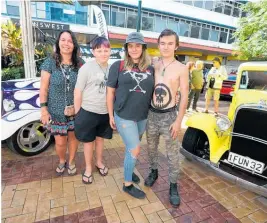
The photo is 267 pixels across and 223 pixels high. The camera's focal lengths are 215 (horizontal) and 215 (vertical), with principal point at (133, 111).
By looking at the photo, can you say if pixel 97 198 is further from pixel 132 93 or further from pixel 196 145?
pixel 196 145

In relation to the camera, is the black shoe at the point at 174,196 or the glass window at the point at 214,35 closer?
the black shoe at the point at 174,196

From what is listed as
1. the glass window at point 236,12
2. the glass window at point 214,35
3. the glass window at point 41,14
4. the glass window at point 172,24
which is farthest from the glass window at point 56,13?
the glass window at point 236,12

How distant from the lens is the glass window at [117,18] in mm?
18263

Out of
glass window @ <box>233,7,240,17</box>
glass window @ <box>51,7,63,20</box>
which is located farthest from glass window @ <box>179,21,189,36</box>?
glass window @ <box>51,7,63,20</box>

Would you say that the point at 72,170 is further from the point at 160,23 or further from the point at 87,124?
the point at 160,23

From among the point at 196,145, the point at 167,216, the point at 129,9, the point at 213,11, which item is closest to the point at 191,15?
the point at 213,11

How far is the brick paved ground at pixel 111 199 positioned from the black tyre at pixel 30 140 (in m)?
0.19

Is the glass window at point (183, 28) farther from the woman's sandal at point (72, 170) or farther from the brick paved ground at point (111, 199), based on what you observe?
the woman's sandal at point (72, 170)

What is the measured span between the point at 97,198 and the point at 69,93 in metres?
1.37

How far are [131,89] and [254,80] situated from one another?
219 cm

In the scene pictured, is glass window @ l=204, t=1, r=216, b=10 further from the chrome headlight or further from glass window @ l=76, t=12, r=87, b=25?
the chrome headlight

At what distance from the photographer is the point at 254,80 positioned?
3.36 m

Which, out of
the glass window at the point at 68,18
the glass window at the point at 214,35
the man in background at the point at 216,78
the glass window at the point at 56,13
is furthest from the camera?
the glass window at the point at 214,35

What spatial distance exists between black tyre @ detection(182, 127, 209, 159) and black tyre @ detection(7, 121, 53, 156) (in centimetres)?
239
